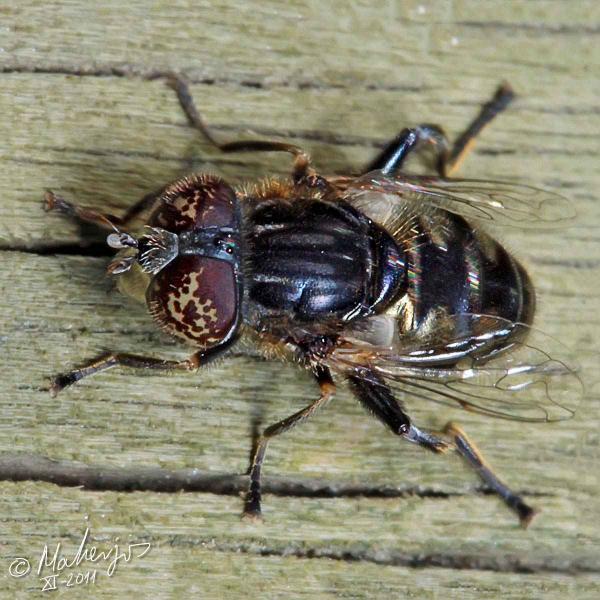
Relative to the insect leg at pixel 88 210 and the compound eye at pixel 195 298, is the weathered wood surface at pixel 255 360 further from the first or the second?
the compound eye at pixel 195 298

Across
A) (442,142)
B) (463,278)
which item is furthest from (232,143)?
(463,278)

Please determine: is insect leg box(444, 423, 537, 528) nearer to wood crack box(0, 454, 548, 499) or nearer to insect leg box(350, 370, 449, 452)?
insect leg box(350, 370, 449, 452)

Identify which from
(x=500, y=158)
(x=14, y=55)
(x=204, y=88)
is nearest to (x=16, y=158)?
(x=14, y=55)

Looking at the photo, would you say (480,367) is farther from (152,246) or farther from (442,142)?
(152,246)

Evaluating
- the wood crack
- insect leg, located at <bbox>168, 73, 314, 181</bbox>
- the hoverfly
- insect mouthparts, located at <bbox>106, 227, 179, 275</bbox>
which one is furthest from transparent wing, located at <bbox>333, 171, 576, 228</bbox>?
the wood crack

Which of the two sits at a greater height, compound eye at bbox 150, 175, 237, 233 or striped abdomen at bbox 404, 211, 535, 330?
compound eye at bbox 150, 175, 237, 233

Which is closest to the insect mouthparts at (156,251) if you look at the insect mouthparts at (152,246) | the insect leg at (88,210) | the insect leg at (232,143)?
the insect mouthparts at (152,246)

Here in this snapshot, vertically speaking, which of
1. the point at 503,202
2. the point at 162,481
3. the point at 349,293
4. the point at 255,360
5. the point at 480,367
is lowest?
the point at 162,481
